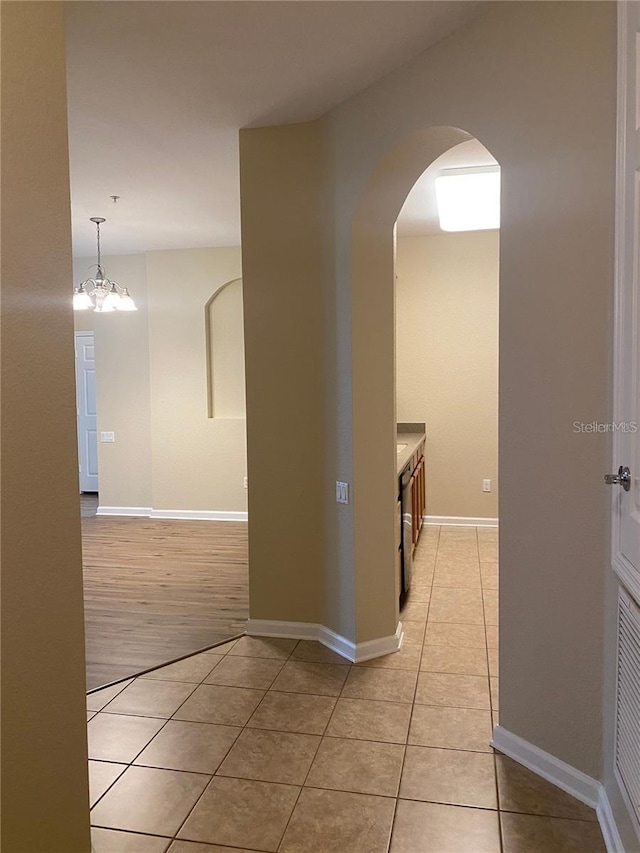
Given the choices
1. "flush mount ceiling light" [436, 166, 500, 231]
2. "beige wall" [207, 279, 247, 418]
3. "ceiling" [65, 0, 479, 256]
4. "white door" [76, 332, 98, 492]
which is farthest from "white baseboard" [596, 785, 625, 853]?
"white door" [76, 332, 98, 492]

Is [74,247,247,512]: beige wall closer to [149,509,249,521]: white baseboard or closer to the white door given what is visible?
[149,509,249,521]: white baseboard

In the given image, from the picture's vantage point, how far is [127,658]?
335cm

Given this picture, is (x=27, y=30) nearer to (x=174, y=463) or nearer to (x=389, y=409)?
(x=389, y=409)

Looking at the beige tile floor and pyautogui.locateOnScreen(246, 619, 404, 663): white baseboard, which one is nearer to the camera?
the beige tile floor

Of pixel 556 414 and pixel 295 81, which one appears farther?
pixel 295 81

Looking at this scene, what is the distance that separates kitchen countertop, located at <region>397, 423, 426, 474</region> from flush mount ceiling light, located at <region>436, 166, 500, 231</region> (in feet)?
5.16

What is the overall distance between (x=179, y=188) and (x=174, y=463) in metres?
3.00

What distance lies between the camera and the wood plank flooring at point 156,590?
3471 mm

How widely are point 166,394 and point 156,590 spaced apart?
259cm

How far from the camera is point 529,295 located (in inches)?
88.3

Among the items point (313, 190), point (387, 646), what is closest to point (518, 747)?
point (387, 646)

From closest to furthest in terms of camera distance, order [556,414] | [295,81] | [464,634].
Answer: [556,414]
[295,81]
[464,634]

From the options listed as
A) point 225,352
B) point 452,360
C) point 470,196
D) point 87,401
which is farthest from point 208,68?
point 87,401

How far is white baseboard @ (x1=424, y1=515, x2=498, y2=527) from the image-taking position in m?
5.94
